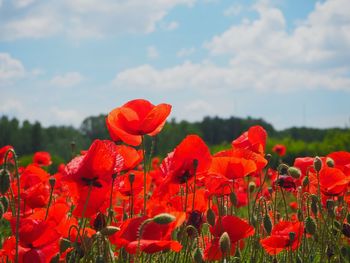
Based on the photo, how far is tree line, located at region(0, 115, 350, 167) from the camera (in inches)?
749

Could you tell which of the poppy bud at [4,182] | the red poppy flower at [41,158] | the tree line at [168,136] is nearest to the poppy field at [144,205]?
the poppy bud at [4,182]

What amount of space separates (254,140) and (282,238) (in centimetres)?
51

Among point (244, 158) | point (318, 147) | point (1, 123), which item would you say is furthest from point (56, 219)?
point (1, 123)

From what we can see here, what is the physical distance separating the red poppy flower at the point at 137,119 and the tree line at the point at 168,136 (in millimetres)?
13185

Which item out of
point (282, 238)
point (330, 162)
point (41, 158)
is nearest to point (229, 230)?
point (282, 238)

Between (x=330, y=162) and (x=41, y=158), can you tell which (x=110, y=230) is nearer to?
(x=330, y=162)

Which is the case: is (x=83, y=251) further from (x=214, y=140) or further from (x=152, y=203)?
(x=214, y=140)

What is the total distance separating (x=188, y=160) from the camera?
6.13ft

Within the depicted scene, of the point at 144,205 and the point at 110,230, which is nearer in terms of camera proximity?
the point at 110,230

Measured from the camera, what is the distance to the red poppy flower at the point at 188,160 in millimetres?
1836

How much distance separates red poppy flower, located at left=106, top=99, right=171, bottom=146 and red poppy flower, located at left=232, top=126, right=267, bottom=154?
54 cm

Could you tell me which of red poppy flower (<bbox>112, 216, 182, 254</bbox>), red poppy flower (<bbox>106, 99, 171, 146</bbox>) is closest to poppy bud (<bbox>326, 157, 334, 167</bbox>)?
red poppy flower (<bbox>106, 99, 171, 146</bbox>)

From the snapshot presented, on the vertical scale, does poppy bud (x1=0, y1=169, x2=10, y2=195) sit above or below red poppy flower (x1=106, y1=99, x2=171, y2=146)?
below

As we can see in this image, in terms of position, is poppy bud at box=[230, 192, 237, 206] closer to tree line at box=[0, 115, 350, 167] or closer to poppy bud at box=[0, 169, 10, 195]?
poppy bud at box=[0, 169, 10, 195]
